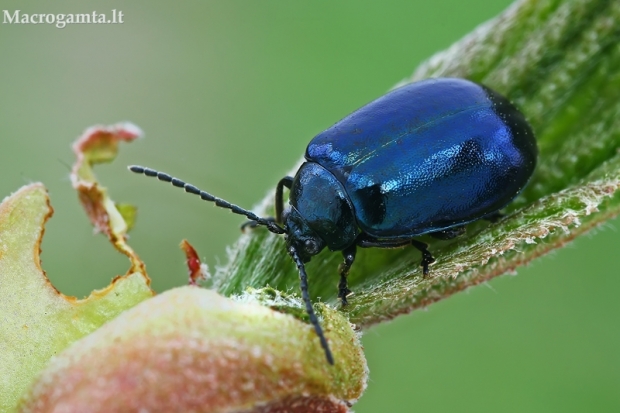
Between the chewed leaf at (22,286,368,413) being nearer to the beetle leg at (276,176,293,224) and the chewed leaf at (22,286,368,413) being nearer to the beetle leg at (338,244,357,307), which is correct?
the beetle leg at (338,244,357,307)

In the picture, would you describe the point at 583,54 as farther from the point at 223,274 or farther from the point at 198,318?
the point at 198,318

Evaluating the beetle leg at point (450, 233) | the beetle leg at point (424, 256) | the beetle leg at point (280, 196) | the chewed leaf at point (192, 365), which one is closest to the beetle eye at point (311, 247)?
the beetle leg at point (280, 196)

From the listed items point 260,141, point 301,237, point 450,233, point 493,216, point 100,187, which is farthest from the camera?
point 260,141

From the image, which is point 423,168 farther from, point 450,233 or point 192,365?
point 192,365

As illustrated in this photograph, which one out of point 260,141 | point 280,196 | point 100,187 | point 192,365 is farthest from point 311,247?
point 260,141

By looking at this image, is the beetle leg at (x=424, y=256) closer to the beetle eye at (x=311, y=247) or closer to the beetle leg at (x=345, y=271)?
the beetle leg at (x=345, y=271)

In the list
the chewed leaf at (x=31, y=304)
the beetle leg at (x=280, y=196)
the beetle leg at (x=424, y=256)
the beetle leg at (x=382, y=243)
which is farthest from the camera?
the beetle leg at (x=280, y=196)
